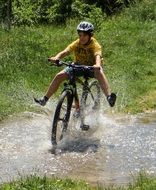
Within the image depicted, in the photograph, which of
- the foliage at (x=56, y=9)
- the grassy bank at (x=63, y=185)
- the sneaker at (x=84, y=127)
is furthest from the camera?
the foliage at (x=56, y=9)

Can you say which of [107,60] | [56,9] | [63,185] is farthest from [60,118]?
[56,9]

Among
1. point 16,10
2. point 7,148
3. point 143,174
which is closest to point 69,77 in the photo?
point 7,148

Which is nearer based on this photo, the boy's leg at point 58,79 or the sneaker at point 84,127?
the boy's leg at point 58,79

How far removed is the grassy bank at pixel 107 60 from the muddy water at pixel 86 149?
2.61ft

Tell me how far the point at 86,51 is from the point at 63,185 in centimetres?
376

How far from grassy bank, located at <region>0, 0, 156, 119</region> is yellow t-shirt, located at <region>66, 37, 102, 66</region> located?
78.5 inches

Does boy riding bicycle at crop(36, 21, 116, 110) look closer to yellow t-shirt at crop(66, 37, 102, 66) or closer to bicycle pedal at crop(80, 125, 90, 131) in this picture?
yellow t-shirt at crop(66, 37, 102, 66)

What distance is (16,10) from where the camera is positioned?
23.9 meters

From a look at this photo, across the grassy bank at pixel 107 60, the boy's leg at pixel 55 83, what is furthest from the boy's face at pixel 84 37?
the grassy bank at pixel 107 60

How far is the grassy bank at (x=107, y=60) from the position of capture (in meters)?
12.3

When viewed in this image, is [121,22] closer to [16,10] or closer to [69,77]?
[16,10]

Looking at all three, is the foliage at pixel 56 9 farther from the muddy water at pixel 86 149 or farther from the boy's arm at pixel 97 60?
the boy's arm at pixel 97 60

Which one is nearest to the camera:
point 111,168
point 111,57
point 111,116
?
point 111,168

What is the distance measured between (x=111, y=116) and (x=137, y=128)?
122 cm
